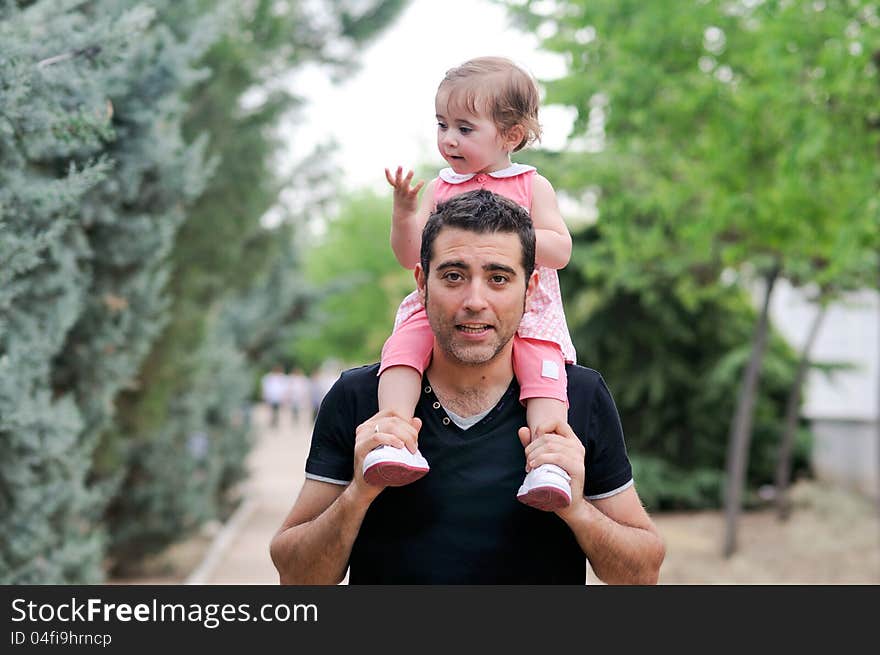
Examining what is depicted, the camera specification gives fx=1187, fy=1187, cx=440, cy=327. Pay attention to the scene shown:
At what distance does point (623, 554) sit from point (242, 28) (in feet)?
33.1

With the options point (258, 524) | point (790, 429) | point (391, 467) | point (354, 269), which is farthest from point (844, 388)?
point (354, 269)

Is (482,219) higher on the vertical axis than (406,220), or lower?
lower

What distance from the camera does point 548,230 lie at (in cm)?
355

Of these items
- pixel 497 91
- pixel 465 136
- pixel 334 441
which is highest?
pixel 497 91

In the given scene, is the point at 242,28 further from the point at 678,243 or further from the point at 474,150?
the point at 474,150

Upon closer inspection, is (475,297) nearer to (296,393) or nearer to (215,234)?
(215,234)

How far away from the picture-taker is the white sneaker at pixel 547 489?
2969mm

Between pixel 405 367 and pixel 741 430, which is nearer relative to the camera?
pixel 405 367

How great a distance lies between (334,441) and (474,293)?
633 millimetres

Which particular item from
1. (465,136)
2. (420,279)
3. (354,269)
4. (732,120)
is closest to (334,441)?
(420,279)

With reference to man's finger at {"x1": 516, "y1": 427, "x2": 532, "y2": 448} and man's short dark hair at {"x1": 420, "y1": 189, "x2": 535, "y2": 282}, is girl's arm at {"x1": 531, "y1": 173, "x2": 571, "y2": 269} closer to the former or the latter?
man's short dark hair at {"x1": 420, "y1": 189, "x2": 535, "y2": 282}

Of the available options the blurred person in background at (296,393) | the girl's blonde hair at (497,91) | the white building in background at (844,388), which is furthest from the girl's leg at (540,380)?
the blurred person in background at (296,393)

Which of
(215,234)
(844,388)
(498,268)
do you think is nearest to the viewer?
(498,268)

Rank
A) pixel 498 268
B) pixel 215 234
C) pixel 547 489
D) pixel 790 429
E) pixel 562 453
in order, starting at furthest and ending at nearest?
pixel 790 429 < pixel 215 234 < pixel 498 268 < pixel 562 453 < pixel 547 489
